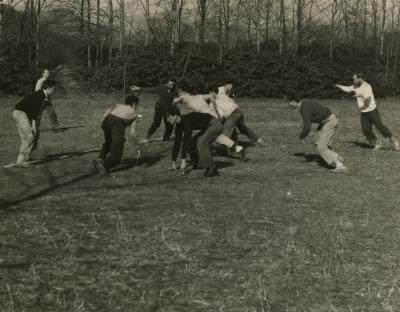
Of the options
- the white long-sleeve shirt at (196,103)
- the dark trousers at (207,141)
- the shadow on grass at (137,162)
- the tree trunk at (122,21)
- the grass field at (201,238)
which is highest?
the tree trunk at (122,21)

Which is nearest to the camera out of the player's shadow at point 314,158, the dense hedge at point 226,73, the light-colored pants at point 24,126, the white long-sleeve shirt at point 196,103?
the white long-sleeve shirt at point 196,103

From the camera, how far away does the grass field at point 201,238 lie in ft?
17.4

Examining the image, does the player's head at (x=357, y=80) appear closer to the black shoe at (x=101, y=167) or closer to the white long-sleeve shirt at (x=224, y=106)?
the white long-sleeve shirt at (x=224, y=106)

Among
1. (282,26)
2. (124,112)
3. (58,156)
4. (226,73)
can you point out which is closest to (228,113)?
(124,112)

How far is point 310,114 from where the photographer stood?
1164cm

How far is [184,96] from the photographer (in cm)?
Result: 1130

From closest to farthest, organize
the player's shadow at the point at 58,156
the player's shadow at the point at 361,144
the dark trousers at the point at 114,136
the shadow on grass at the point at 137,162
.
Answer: the dark trousers at the point at 114,136 < the shadow on grass at the point at 137,162 < the player's shadow at the point at 58,156 < the player's shadow at the point at 361,144

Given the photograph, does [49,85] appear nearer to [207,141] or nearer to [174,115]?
[174,115]

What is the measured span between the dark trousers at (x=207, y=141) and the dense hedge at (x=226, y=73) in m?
21.0

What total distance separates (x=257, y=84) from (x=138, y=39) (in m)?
14.4

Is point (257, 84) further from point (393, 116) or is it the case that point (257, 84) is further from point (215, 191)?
point (215, 191)

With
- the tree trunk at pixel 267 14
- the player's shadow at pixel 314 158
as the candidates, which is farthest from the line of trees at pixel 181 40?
the player's shadow at pixel 314 158

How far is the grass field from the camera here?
5.30 metres

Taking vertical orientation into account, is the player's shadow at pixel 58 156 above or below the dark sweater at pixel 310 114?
below
